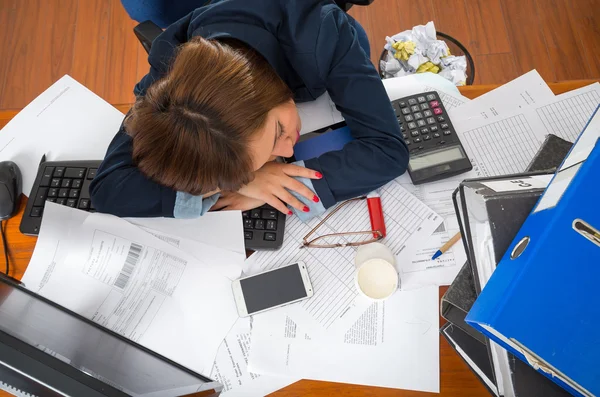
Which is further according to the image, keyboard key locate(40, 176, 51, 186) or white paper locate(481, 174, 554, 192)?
keyboard key locate(40, 176, 51, 186)

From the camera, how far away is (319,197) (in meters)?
0.86

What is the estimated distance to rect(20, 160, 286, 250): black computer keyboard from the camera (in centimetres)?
85

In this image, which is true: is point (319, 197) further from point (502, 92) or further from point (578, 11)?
point (578, 11)

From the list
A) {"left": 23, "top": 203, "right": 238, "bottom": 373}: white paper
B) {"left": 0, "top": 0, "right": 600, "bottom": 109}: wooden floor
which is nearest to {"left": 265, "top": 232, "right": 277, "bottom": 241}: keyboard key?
{"left": 23, "top": 203, "right": 238, "bottom": 373}: white paper

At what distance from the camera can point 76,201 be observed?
2.99 feet

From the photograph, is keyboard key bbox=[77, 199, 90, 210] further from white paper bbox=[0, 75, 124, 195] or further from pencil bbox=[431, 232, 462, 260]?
pencil bbox=[431, 232, 462, 260]

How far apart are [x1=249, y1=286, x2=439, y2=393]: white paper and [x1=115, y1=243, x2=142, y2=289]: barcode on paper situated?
253 millimetres

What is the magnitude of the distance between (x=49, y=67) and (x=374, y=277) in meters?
1.59

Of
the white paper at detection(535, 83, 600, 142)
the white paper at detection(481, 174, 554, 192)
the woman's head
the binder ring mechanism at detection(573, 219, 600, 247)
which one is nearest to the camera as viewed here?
the binder ring mechanism at detection(573, 219, 600, 247)

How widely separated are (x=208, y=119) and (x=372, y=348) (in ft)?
1.49

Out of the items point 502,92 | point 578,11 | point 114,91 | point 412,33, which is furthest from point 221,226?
point 578,11

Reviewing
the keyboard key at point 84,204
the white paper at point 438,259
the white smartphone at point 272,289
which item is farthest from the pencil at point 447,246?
the keyboard key at point 84,204

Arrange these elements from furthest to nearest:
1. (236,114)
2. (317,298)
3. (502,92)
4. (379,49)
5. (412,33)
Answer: (379,49) → (412,33) → (502,92) → (317,298) → (236,114)

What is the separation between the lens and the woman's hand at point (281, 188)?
0.85 metres
